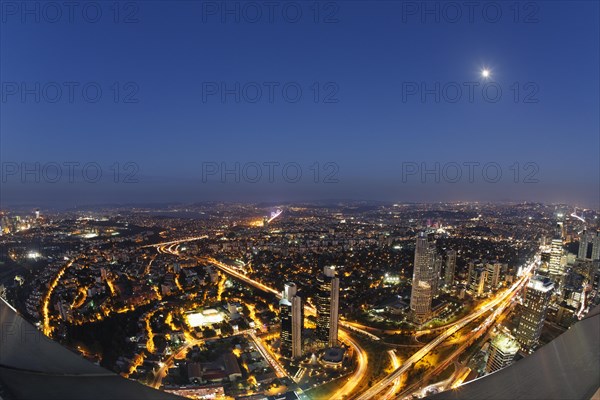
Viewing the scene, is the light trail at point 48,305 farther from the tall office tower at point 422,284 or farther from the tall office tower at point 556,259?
the tall office tower at point 556,259

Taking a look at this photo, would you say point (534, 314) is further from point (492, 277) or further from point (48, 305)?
point (48, 305)

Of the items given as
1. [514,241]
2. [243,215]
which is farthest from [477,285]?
[243,215]

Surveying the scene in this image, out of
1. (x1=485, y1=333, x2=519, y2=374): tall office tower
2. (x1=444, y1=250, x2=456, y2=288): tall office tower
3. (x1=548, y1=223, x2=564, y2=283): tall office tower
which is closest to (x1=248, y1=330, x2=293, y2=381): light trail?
(x1=485, y1=333, x2=519, y2=374): tall office tower

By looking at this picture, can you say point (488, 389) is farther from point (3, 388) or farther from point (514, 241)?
point (514, 241)

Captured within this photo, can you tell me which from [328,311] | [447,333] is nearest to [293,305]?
[328,311]

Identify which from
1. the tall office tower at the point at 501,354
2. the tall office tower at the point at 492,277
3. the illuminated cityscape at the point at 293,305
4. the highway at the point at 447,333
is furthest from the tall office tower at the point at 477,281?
the tall office tower at the point at 501,354
